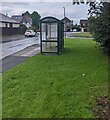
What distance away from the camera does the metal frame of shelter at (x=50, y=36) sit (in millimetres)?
16641

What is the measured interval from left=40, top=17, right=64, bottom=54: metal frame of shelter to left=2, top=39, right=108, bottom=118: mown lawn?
6.14 metres

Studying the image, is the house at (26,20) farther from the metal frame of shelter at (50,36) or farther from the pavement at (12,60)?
the pavement at (12,60)

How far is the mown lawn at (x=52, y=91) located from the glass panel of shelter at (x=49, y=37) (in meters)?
6.27

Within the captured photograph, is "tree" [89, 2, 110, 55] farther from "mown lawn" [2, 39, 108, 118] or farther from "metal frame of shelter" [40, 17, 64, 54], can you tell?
"mown lawn" [2, 39, 108, 118]

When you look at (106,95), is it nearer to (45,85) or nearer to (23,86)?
(45,85)

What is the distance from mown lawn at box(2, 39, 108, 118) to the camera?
541 centimetres

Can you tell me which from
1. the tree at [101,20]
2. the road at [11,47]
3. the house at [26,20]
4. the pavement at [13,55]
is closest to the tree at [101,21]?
the tree at [101,20]

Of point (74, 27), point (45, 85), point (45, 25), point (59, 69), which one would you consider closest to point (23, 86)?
point (45, 85)

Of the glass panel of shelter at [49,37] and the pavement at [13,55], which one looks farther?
the glass panel of shelter at [49,37]

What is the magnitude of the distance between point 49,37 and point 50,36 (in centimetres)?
10

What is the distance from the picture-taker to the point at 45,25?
17.8 meters

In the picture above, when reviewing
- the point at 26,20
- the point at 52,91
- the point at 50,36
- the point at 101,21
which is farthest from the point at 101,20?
the point at 26,20

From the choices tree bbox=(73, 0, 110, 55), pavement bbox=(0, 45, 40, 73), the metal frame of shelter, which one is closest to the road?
pavement bbox=(0, 45, 40, 73)

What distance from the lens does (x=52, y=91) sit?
22.8 feet
